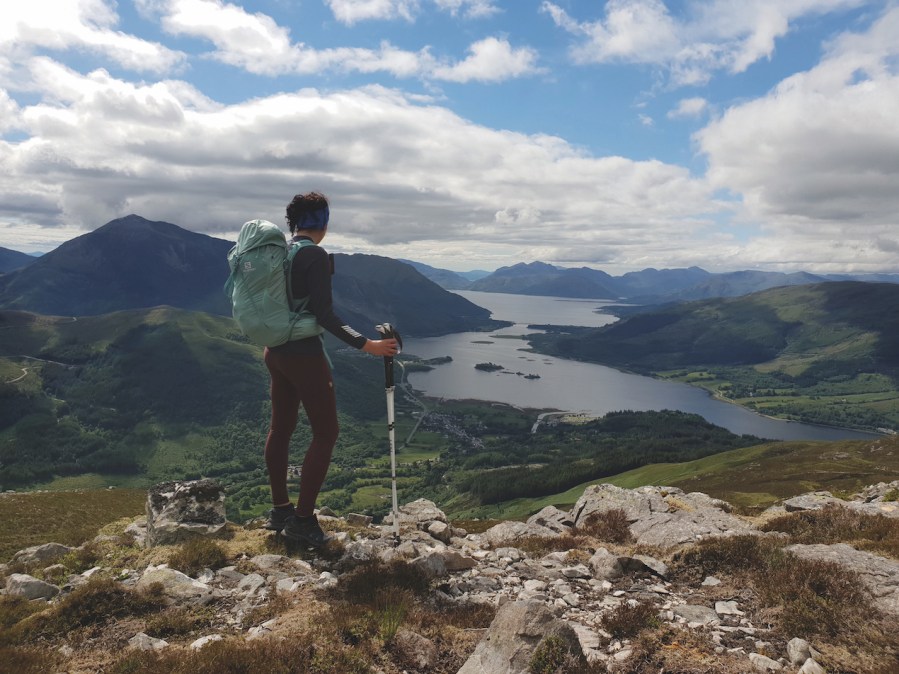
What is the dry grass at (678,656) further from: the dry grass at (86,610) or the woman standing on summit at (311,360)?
the dry grass at (86,610)

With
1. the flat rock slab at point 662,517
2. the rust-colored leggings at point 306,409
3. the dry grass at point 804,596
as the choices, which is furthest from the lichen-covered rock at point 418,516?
the dry grass at point 804,596

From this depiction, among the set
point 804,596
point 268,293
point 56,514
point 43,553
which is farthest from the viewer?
point 56,514

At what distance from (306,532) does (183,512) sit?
3.45 metres

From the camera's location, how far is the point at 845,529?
10.2 m

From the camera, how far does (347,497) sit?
158m

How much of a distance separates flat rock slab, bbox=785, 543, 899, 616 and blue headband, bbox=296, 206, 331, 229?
9.56 metres

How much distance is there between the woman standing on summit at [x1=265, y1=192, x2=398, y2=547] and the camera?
7941 mm

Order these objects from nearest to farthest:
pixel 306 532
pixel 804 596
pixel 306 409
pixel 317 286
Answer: pixel 804 596 → pixel 317 286 → pixel 306 409 → pixel 306 532

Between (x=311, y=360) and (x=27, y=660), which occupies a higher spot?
(x=311, y=360)

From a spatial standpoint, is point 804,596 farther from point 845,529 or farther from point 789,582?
point 845,529

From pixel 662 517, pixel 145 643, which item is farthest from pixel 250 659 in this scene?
pixel 662 517

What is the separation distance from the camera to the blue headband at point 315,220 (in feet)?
27.5

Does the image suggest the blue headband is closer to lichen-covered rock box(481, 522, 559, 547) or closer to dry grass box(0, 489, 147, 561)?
lichen-covered rock box(481, 522, 559, 547)

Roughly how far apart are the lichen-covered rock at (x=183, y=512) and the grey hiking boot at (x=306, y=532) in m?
2.46
